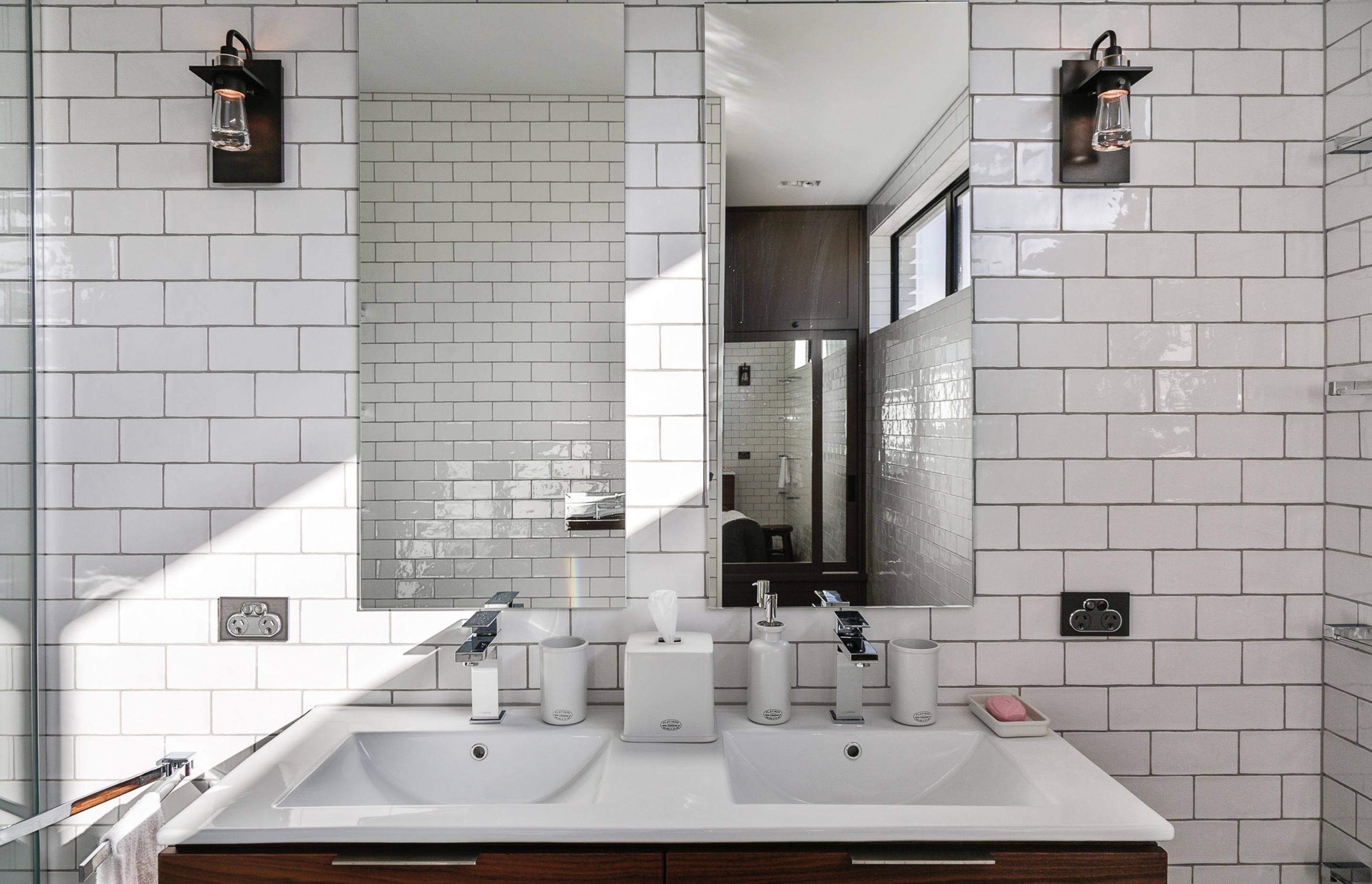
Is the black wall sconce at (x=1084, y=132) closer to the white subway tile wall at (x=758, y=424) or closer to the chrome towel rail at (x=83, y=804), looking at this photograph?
the white subway tile wall at (x=758, y=424)

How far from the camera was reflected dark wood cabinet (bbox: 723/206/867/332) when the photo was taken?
1.66 metres

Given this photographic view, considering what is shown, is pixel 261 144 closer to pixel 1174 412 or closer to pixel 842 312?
pixel 842 312

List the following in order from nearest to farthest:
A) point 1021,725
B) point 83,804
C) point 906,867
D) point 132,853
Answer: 1. point 906,867
2. point 83,804
3. point 132,853
4. point 1021,725

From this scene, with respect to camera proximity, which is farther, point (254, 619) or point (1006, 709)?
point (254, 619)

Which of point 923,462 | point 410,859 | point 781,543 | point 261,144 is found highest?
point 261,144

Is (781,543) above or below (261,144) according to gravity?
below

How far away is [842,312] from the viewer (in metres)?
1.66

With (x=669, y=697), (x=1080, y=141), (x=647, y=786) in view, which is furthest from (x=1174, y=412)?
(x=647, y=786)

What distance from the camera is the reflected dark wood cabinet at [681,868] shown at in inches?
45.4

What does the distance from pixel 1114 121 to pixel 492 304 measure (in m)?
1.30

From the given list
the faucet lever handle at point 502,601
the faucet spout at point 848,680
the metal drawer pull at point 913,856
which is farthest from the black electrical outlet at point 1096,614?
the faucet lever handle at point 502,601

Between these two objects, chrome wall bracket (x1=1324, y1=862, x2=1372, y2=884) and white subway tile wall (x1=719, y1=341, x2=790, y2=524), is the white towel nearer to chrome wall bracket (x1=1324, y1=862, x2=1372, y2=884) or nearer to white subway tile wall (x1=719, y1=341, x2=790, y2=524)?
white subway tile wall (x1=719, y1=341, x2=790, y2=524)

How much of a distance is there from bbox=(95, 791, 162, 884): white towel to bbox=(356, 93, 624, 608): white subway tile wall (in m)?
0.54

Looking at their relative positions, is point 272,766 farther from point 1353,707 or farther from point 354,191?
point 1353,707
